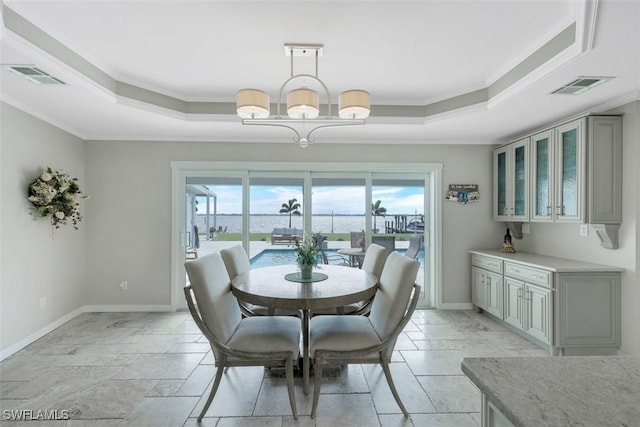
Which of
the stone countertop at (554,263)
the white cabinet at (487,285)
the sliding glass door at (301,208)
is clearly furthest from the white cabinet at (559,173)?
the sliding glass door at (301,208)

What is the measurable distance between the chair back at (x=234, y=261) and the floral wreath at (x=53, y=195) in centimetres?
195

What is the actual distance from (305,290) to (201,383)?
1.18 meters

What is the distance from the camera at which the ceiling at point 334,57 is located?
1.90m

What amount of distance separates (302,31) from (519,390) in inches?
90.4

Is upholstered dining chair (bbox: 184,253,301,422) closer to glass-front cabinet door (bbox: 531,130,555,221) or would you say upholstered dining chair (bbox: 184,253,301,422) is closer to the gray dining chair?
the gray dining chair

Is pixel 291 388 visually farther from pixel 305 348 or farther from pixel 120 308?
pixel 120 308

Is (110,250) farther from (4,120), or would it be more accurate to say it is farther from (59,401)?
(59,401)

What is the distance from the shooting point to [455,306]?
4242 mm

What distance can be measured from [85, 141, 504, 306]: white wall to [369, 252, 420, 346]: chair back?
7.56 feet

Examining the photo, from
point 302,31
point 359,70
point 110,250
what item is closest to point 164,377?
point 110,250

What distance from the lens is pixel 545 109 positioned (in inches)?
117

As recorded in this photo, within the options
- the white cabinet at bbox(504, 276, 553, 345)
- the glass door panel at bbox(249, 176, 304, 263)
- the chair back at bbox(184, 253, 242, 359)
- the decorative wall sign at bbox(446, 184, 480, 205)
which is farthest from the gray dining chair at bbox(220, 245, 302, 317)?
the decorative wall sign at bbox(446, 184, 480, 205)

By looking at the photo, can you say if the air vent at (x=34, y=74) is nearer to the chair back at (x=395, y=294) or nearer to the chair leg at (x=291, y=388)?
the chair leg at (x=291, y=388)

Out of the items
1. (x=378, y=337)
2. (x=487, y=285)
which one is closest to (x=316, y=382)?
(x=378, y=337)
